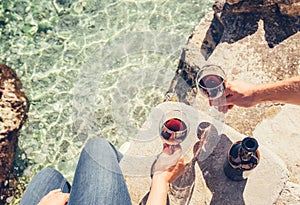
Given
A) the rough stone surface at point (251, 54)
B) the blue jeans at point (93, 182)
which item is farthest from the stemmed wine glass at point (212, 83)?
the blue jeans at point (93, 182)

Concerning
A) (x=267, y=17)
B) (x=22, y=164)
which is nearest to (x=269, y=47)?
(x=267, y=17)

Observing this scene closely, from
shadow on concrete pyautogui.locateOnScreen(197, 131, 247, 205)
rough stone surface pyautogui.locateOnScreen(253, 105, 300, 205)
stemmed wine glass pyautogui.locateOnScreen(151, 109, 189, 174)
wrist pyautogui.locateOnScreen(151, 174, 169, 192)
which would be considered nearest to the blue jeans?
wrist pyautogui.locateOnScreen(151, 174, 169, 192)

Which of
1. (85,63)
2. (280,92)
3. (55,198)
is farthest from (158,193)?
(85,63)

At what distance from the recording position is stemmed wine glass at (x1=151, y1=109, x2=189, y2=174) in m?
3.22

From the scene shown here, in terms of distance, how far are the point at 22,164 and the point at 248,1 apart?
3.45 meters

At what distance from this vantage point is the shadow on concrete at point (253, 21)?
178 inches

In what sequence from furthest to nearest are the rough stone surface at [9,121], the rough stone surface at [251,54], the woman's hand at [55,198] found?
the rough stone surface at [9,121]
the rough stone surface at [251,54]
the woman's hand at [55,198]

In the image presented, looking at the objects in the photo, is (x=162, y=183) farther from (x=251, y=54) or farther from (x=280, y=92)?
(x=251, y=54)

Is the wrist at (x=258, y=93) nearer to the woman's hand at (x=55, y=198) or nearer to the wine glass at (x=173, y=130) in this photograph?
the wine glass at (x=173, y=130)

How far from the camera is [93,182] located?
124 inches

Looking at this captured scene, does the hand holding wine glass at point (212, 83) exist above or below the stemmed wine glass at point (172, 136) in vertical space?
above

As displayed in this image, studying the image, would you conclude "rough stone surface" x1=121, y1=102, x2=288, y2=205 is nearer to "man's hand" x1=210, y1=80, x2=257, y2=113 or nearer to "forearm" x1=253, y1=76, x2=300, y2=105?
"man's hand" x1=210, y1=80, x2=257, y2=113

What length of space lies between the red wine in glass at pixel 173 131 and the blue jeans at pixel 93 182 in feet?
1.66

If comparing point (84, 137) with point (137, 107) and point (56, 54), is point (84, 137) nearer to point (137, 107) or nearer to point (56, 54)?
point (137, 107)
